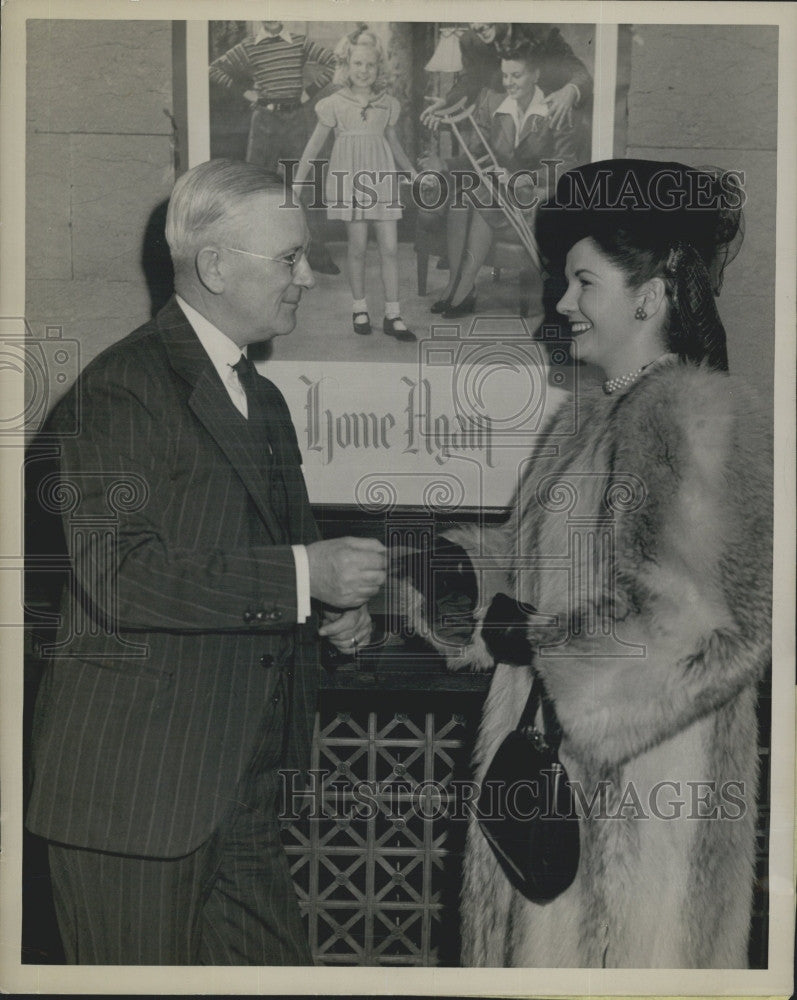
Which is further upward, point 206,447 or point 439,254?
point 439,254

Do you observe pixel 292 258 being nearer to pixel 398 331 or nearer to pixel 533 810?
pixel 398 331

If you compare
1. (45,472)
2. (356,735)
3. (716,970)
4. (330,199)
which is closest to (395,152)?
(330,199)

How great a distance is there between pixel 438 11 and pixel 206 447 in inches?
47.3

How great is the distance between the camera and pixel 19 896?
2820 millimetres

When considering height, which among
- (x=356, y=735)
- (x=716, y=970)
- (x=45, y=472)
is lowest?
(x=716, y=970)

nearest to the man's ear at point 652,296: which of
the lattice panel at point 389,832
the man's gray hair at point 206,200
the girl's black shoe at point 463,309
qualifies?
the girl's black shoe at point 463,309

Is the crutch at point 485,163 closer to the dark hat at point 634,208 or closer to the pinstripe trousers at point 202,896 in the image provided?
the dark hat at point 634,208

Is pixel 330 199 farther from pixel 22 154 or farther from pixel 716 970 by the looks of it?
pixel 716 970

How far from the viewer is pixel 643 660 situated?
2.73m

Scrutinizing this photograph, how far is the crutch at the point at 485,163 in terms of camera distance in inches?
109

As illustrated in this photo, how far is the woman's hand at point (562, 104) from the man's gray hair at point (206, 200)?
70 centimetres

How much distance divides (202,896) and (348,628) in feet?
2.37

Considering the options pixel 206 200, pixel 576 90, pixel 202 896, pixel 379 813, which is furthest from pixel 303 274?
pixel 202 896

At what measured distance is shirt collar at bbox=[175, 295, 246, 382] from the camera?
2721 millimetres
